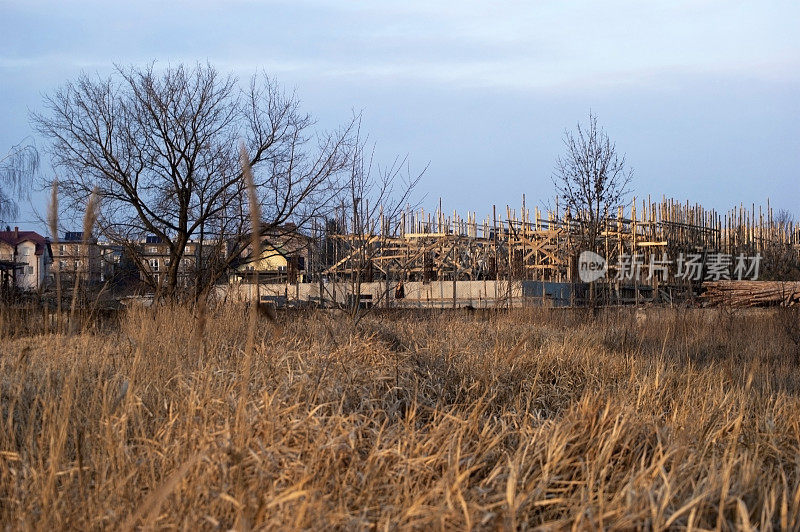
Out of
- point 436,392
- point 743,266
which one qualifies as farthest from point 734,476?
point 743,266

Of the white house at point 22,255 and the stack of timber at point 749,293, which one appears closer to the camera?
the stack of timber at point 749,293

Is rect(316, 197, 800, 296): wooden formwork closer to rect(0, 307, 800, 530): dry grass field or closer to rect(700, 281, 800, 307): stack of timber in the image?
rect(700, 281, 800, 307): stack of timber

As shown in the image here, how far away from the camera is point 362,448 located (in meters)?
4.05

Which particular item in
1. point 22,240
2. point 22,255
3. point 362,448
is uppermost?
point 22,240

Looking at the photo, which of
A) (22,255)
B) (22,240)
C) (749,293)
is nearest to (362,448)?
(749,293)

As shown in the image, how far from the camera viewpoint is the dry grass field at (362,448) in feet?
10.5

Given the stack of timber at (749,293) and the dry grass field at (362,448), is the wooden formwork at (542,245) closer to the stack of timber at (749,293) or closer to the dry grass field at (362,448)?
the stack of timber at (749,293)

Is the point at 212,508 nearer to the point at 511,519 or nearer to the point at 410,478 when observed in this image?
the point at 410,478

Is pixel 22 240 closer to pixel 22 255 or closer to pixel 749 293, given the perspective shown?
pixel 22 255

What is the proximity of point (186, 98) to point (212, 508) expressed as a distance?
717 inches

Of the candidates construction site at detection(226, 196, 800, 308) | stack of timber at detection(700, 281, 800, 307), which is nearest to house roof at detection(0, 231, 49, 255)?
construction site at detection(226, 196, 800, 308)

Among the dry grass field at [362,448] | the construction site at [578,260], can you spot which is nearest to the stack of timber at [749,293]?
the construction site at [578,260]

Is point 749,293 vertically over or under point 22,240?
under

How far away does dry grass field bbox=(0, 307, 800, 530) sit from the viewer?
3.21 m
